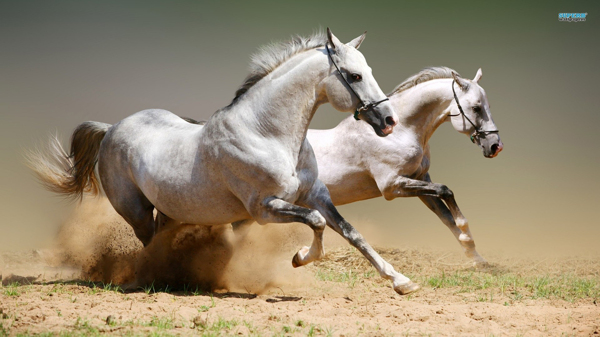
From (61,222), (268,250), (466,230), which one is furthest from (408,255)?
(61,222)

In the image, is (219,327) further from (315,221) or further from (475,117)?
(475,117)

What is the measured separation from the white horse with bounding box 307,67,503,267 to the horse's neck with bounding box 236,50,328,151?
1.82 meters

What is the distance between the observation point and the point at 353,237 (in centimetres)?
433

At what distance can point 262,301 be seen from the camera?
165 inches

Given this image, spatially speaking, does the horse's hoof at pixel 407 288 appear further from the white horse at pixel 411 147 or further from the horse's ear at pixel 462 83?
the horse's ear at pixel 462 83

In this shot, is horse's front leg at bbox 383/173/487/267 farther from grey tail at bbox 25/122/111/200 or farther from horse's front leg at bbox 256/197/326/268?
grey tail at bbox 25/122/111/200

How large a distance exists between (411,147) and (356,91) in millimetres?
2067

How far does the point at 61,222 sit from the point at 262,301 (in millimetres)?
3392

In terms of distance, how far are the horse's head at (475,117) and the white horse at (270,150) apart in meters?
2.01

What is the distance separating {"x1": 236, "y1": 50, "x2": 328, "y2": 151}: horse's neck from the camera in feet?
14.0

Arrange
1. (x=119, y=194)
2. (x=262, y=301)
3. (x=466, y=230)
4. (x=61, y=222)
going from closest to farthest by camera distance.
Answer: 1. (x=262, y=301)
2. (x=119, y=194)
3. (x=466, y=230)
4. (x=61, y=222)

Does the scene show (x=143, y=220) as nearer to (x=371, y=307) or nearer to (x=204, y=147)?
(x=204, y=147)

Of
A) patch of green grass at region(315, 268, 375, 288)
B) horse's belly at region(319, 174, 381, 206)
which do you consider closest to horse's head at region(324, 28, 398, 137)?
patch of green grass at region(315, 268, 375, 288)

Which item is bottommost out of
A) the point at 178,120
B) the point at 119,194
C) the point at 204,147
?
the point at 119,194
